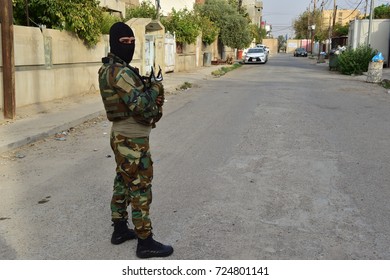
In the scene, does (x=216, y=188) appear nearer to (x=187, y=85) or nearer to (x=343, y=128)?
(x=343, y=128)

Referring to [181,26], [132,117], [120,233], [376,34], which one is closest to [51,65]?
[120,233]

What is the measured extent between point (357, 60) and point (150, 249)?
25.7 metres

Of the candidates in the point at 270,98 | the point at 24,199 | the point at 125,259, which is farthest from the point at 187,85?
the point at 125,259

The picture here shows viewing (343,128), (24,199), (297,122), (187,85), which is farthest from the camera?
(187,85)

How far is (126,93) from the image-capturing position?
3256 mm

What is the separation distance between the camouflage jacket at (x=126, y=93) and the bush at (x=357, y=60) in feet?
83.1

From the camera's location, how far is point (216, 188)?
17.9 ft

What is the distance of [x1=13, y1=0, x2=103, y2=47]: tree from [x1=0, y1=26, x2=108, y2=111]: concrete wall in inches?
13.5

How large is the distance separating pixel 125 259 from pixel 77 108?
869cm

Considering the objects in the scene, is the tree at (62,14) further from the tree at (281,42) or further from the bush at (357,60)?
the tree at (281,42)

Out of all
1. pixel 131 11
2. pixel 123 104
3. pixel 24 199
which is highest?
Result: pixel 131 11

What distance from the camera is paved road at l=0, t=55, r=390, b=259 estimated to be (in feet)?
12.7

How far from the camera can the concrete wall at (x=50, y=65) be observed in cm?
1081

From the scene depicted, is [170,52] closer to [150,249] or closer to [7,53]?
[7,53]
